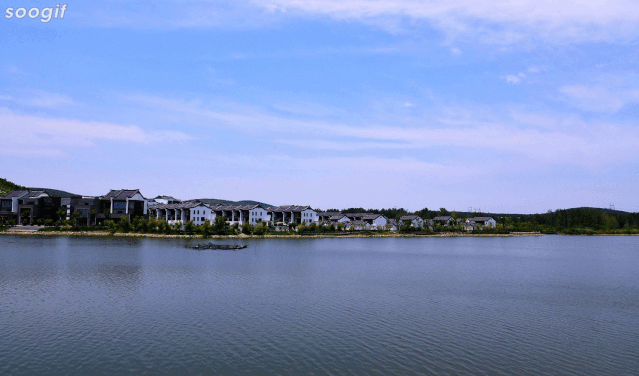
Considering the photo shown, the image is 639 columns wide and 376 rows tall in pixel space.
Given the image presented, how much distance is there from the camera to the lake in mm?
15500

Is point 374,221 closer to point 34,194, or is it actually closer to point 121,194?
point 121,194

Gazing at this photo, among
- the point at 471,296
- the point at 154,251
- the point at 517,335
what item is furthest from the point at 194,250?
the point at 517,335

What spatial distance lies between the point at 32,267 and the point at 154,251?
18209mm

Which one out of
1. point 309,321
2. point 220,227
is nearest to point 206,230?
point 220,227

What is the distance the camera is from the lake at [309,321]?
50.9 feet

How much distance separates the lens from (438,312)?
77.0 feet

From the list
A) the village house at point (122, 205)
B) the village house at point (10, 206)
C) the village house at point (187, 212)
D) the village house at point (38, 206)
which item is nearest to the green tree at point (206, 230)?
the village house at point (187, 212)

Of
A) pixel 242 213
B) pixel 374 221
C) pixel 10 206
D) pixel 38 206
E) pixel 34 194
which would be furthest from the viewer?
pixel 374 221

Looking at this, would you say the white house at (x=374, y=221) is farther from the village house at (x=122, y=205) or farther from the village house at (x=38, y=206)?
the village house at (x=38, y=206)

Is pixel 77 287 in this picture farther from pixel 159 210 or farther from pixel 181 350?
pixel 159 210

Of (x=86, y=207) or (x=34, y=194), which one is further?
(x=34, y=194)

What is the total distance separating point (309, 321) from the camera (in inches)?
835

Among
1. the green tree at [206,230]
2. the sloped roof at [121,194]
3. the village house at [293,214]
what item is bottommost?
the green tree at [206,230]

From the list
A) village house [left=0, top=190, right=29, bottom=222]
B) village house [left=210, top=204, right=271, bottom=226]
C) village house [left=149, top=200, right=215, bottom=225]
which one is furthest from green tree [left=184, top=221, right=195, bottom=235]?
village house [left=0, top=190, right=29, bottom=222]
